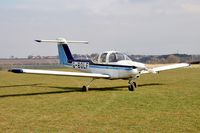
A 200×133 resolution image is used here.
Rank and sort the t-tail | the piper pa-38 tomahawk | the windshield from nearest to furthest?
1. the piper pa-38 tomahawk
2. the windshield
3. the t-tail

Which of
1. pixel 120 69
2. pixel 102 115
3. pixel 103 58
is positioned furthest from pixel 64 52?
pixel 102 115

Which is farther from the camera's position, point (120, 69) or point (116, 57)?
point (116, 57)

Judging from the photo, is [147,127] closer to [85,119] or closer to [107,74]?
[85,119]

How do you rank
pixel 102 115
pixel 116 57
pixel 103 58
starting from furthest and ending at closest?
pixel 103 58 → pixel 116 57 → pixel 102 115

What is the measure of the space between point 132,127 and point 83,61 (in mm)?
12874

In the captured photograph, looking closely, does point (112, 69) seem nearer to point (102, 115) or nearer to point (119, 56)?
point (119, 56)

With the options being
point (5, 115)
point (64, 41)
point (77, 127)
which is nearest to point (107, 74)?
point (64, 41)

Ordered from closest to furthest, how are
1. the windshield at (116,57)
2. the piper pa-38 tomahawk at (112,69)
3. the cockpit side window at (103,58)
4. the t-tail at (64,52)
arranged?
the piper pa-38 tomahawk at (112,69) → the windshield at (116,57) → the cockpit side window at (103,58) → the t-tail at (64,52)

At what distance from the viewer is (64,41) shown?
80.5ft

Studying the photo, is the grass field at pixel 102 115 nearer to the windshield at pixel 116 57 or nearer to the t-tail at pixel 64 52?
the windshield at pixel 116 57

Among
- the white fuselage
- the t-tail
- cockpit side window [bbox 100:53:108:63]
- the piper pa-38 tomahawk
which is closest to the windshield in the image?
the piper pa-38 tomahawk

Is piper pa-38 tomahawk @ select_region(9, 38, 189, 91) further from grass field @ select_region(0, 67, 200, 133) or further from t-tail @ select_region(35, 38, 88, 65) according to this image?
grass field @ select_region(0, 67, 200, 133)

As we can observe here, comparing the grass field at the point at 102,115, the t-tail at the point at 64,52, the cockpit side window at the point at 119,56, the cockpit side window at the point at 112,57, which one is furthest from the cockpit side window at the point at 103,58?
the grass field at the point at 102,115

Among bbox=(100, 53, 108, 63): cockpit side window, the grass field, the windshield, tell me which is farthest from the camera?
bbox=(100, 53, 108, 63): cockpit side window
